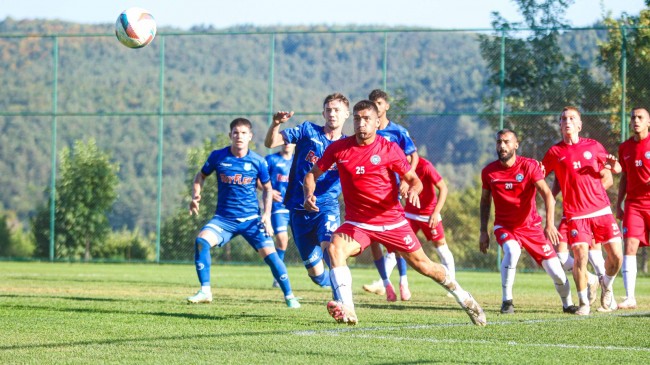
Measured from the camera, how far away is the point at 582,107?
2361 cm

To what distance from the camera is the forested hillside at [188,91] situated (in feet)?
185

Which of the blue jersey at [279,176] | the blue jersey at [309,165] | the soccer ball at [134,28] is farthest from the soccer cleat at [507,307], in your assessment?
the blue jersey at [279,176]

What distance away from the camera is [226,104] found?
7806cm

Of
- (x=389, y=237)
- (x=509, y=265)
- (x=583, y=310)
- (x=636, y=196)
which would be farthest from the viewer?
(x=636, y=196)

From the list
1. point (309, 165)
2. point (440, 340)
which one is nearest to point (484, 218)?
point (309, 165)

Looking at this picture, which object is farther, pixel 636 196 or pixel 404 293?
pixel 404 293

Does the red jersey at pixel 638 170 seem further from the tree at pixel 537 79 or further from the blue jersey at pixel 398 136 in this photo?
the tree at pixel 537 79

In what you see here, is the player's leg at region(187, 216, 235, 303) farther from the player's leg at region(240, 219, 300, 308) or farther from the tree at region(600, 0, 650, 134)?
the tree at region(600, 0, 650, 134)

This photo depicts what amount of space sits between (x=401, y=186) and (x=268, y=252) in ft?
10.5

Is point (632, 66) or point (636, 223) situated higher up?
point (632, 66)

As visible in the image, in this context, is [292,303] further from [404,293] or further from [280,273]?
[404,293]

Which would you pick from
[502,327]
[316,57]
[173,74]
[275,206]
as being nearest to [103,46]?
[173,74]

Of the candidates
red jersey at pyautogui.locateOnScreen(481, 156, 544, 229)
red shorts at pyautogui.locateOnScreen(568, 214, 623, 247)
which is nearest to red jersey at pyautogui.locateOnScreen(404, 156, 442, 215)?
red jersey at pyautogui.locateOnScreen(481, 156, 544, 229)

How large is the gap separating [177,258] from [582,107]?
31.4ft
